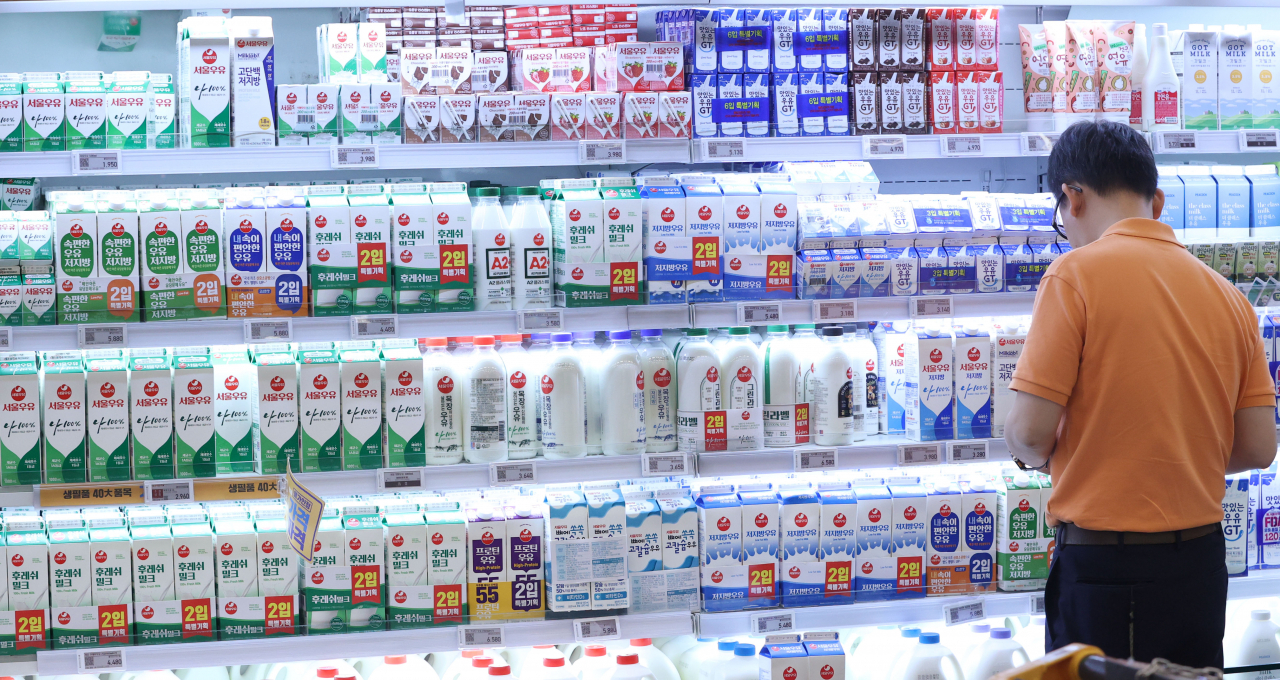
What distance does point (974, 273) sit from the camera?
2598 millimetres

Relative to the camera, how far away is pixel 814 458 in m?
2.49

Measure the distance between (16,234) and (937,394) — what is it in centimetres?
224

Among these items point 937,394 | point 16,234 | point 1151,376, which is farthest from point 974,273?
point 16,234

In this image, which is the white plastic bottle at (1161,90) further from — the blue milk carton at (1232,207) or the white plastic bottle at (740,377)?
the white plastic bottle at (740,377)

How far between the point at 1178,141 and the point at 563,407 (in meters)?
1.75

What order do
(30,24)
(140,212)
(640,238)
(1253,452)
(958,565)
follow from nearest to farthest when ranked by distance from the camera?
(1253,452) → (140,212) → (640,238) → (958,565) → (30,24)

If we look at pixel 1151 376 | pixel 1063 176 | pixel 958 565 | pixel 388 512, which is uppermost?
pixel 1063 176

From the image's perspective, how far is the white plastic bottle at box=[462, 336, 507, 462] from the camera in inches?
93.2

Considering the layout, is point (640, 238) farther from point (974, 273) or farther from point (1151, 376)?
point (1151, 376)

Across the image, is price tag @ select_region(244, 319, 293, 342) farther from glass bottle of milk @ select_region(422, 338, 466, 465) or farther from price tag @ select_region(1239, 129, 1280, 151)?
price tag @ select_region(1239, 129, 1280, 151)

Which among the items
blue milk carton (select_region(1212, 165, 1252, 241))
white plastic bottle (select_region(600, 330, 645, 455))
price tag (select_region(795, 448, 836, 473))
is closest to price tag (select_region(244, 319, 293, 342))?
white plastic bottle (select_region(600, 330, 645, 455))

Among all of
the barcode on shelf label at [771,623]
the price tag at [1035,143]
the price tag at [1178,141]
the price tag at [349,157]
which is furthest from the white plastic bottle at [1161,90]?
the price tag at [349,157]

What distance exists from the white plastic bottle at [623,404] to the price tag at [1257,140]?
172 cm

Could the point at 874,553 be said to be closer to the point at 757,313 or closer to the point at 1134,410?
the point at 757,313
